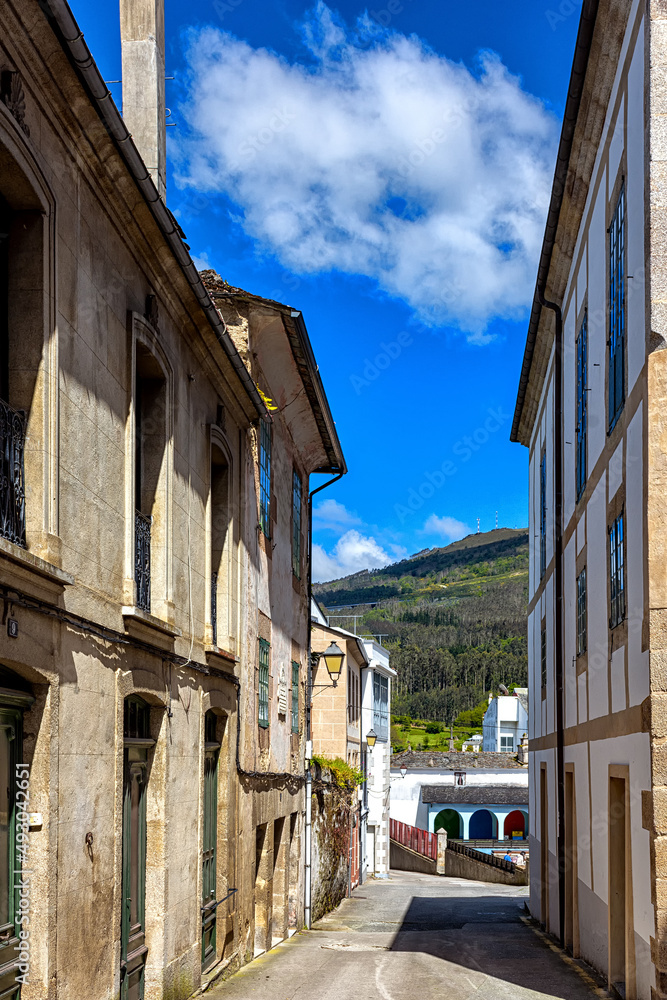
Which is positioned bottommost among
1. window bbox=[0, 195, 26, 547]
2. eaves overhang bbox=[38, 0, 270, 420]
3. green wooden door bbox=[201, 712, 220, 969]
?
green wooden door bbox=[201, 712, 220, 969]

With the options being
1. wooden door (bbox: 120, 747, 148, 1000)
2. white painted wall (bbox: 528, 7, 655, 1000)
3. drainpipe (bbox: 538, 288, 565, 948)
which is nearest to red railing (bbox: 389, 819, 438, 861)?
white painted wall (bbox: 528, 7, 655, 1000)

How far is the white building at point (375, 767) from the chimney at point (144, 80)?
28913 millimetres

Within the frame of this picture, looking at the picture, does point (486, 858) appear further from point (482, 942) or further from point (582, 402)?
point (582, 402)

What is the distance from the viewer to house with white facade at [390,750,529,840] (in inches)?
2156

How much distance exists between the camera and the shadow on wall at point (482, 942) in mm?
12055

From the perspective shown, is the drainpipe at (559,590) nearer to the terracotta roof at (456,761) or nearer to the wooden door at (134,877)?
the wooden door at (134,877)

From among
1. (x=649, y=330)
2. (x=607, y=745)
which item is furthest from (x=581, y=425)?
(x=649, y=330)

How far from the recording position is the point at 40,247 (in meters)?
6.75

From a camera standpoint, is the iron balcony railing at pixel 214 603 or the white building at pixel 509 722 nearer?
the iron balcony railing at pixel 214 603

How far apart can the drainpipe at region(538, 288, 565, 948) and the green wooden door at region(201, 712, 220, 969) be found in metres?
5.45

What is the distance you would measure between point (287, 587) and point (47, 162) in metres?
12.1

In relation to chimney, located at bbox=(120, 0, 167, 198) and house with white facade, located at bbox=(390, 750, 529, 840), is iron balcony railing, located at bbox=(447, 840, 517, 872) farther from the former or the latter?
chimney, located at bbox=(120, 0, 167, 198)

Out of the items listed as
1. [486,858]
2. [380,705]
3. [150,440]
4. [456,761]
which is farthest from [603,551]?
[456,761]

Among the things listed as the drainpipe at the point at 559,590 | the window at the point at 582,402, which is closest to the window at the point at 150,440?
the window at the point at 582,402
